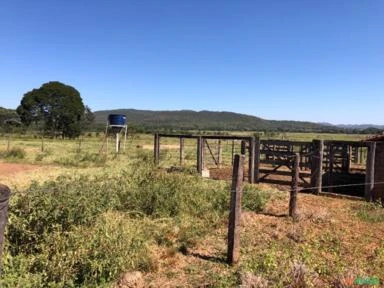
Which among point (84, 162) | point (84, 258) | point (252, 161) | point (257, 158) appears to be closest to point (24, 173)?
point (84, 162)

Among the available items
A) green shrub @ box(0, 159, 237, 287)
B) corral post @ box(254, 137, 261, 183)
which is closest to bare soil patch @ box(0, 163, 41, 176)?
corral post @ box(254, 137, 261, 183)

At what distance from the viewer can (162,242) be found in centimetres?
666

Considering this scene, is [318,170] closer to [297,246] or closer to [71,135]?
[297,246]

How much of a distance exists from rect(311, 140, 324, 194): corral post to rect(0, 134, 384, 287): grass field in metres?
3.82

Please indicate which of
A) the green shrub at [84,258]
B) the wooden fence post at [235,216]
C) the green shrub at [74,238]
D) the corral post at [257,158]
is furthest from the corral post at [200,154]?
the green shrub at [84,258]

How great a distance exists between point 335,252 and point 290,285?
6.32 ft

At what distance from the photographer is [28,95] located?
6112 centimetres

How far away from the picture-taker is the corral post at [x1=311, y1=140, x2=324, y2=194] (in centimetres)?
1268

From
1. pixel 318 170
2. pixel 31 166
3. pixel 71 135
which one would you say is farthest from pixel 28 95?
pixel 318 170

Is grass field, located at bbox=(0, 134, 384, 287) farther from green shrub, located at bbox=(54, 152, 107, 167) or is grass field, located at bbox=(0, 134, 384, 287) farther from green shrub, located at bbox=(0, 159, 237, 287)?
green shrub, located at bbox=(54, 152, 107, 167)

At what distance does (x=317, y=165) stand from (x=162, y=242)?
7.71 m

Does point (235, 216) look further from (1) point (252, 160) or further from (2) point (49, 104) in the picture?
(2) point (49, 104)

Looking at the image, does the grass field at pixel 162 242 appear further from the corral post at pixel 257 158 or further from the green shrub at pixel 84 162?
the green shrub at pixel 84 162

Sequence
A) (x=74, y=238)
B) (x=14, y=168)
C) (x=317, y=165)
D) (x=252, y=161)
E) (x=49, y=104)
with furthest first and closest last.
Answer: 1. (x=49, y=104)
2. (x=14, y=168)
3. (x=252, y=161)
4. (x=317, y=165)
5. (x=74, y=238)
